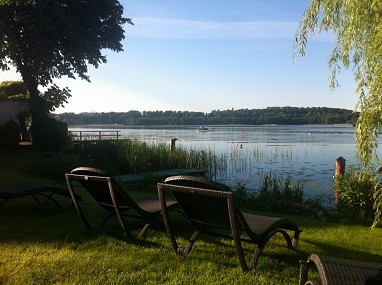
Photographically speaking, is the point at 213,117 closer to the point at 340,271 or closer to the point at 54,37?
the point at 54,37

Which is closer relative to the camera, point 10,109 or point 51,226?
point 51,226

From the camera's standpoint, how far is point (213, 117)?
9994 cm

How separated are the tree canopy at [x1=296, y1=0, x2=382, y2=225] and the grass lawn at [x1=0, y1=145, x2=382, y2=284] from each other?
2.77ft

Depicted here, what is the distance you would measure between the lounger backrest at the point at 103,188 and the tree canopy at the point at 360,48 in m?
2.87

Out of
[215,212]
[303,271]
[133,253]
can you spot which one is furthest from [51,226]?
[303,271]

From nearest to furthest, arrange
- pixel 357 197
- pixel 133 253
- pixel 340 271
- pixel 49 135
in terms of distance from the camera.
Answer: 1. pixel 340 271
2. pixel 133 253
3. pixel 357 197
4. pixel 49 135

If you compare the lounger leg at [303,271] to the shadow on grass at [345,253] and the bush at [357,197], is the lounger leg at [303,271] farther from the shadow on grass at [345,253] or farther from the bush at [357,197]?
the bush at [357,197]

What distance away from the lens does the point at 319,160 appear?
76.5 ft

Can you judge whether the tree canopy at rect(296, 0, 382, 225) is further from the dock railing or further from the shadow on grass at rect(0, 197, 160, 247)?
the dock railing

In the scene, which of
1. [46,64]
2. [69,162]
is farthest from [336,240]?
[46,64]

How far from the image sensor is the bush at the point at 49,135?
18.8m

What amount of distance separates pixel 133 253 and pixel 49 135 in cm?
1651


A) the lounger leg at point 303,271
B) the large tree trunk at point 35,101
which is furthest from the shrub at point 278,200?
the large tree trunk at point 35,101

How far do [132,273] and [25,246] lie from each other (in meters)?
1.47
